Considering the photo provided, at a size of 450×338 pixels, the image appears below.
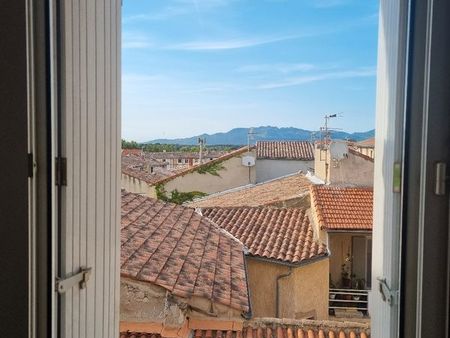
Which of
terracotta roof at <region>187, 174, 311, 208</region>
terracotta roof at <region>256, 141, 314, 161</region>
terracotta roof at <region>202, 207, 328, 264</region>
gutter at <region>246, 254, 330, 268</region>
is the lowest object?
gutter at <region>246, 254, 330, 268</region>

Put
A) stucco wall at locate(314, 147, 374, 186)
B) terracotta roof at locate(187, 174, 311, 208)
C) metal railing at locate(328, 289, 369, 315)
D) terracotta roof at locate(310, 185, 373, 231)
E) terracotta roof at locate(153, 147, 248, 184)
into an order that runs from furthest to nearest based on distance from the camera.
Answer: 1. terracotta roof at locate(153, 147, 248, 184)
2. terracotta roof at locate(187, 174, 311, 208)
3. stucco wall at locate(314, 147, 374, 186)
4. terracotta roof at locate(310, 185, 373, 231)
5. metal railing at locate(328, 289, 369, 315)

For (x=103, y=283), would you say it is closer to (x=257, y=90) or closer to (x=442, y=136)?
(x=442, y=136)

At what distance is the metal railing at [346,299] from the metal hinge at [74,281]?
639 cm

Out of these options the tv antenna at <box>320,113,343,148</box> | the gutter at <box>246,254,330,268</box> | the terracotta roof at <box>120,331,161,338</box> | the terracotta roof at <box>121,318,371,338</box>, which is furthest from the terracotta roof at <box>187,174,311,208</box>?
the terracotta roof at <box>120,331,161,338</box>

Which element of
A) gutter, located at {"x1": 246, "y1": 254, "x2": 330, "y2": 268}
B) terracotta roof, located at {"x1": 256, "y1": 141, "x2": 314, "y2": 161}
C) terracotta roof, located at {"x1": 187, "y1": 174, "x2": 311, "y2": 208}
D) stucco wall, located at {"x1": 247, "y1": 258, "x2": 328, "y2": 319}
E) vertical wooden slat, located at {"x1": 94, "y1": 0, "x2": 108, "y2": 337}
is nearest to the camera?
vertical wooden slat, located at {"x1": 94, "y1": 0, "x2": 108, "y2": 337}

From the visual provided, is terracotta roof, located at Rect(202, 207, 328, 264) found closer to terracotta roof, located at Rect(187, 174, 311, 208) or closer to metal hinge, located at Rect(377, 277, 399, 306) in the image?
terracotta roof, located at Rect(187, 174, 311, 208)

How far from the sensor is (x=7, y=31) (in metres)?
0.99

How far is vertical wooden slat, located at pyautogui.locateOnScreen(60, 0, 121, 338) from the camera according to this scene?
1131 mm

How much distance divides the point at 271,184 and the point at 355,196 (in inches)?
179

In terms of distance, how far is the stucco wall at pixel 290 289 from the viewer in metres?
6.60

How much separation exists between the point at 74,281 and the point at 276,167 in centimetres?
1532

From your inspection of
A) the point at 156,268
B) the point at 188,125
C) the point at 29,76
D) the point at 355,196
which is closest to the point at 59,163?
the point at 29,76

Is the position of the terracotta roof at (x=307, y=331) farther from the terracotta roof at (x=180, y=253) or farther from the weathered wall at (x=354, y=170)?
the weathered wall at (x=354, y=170)

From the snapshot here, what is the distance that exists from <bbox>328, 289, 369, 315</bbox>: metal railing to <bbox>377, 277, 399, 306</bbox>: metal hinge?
20.0 feet
